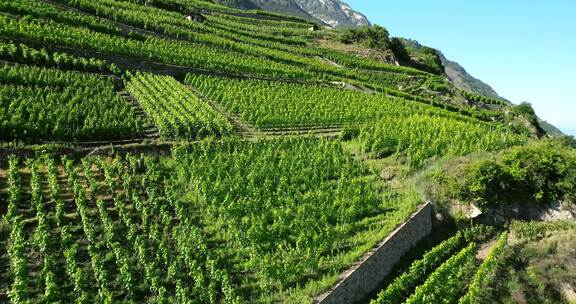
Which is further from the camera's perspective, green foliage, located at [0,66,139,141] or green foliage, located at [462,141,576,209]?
green foliage, located at [462,141,576,209]

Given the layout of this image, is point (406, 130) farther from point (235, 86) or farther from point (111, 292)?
point (111, 292)

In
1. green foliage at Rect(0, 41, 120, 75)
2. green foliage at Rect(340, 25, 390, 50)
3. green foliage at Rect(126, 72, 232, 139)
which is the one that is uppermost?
green foliage at Rect(340, 25, 390, 50)

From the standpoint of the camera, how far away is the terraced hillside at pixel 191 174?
63.9ft

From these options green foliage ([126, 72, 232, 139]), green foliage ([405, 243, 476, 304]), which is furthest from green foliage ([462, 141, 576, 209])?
green foliage ([126, 72, 232, 139])

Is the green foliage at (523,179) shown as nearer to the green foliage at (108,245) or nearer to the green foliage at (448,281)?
the green foliage at (448,281)

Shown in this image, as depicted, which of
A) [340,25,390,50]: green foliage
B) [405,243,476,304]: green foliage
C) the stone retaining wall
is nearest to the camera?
the stone retaining wall

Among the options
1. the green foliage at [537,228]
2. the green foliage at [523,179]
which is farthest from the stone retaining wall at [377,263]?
the green foliage at [537,228]

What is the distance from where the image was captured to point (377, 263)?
22.9 metres

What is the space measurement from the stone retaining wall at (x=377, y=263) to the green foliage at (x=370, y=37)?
257 feet

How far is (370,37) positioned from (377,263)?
290 feet

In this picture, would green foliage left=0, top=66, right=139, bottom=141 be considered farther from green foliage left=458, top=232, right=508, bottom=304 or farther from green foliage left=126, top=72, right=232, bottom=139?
green foliage left=458, top=232, right=508, bottom=304

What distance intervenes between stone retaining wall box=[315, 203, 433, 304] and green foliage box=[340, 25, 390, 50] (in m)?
78.2

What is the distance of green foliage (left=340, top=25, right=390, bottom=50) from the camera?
102 m

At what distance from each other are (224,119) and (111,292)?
2203cm
